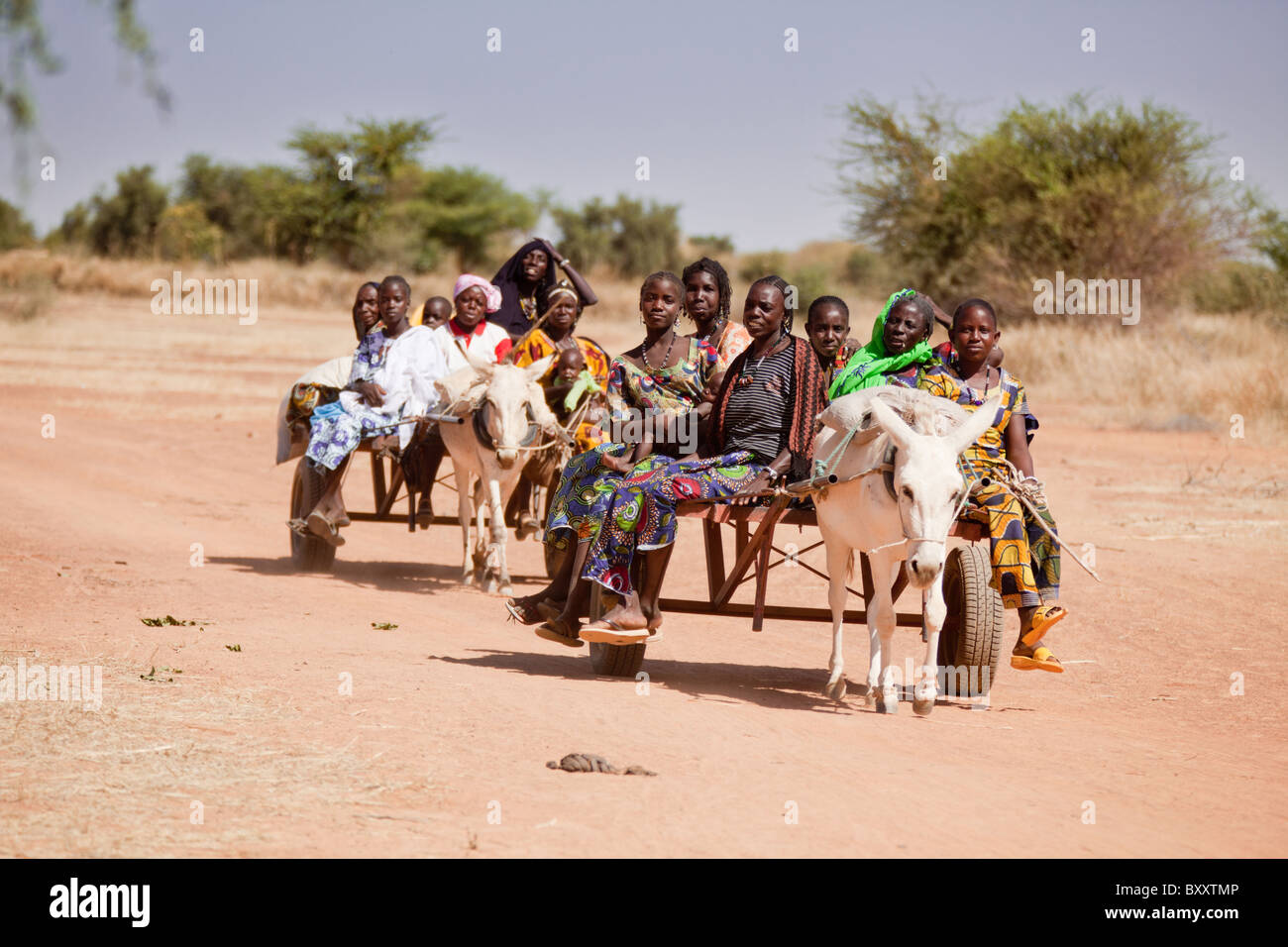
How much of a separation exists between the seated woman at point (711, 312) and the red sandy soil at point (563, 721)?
75.3 inches

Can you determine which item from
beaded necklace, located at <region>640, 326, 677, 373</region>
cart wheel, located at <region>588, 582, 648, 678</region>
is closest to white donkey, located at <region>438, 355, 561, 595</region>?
beaded necklace, located at <region>640, 326, 677, 373</region>

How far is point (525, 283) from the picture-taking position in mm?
12961

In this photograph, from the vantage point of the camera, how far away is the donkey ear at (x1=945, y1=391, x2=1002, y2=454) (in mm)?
6547

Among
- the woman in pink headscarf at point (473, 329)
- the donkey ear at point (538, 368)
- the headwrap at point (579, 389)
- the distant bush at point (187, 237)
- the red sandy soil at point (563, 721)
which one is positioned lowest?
the red sandy soil at point (563, 721)

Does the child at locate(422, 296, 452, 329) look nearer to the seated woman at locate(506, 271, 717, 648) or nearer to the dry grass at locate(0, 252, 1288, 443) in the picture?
the seated woman at locate(506, 271, 717, 648)

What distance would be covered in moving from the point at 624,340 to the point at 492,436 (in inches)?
981

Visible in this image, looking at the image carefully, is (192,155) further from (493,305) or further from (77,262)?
(493,305)

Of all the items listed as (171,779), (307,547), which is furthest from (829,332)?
(307,547)

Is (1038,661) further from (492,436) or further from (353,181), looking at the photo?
(353,181)

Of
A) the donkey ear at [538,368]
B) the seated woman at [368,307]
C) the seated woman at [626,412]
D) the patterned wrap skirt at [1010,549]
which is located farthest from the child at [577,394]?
the patterned wrap skirt at [1010,549]

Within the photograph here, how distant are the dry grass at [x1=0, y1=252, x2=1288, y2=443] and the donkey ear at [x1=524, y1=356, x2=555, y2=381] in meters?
12.2

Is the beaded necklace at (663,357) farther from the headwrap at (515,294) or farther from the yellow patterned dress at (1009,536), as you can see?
the headwrap at (515,294)

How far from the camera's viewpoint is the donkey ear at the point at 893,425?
6.52m

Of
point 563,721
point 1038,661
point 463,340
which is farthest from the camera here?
point 463,340
